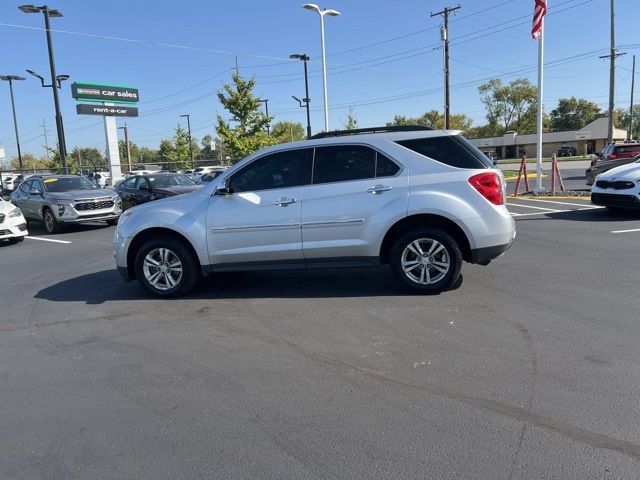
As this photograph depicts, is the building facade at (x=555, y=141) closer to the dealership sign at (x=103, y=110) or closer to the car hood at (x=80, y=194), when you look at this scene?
the dealership sign at (x=103, y=110)

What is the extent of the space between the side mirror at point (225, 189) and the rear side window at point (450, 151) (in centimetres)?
205

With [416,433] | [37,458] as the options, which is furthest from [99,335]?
[416,433]

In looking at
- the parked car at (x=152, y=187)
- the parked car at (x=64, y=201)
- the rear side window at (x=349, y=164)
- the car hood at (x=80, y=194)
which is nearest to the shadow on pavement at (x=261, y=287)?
the rear side window at (x=349, y=164)

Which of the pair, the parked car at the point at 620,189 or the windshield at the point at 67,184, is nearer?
the parked car at the point at 620,189

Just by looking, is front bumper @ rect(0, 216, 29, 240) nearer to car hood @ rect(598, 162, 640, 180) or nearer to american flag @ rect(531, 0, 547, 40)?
car hood @ rect(598, 162, 640, 180)

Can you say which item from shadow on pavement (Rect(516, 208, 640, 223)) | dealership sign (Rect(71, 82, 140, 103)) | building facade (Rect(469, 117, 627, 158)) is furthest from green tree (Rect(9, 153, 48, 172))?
shadow on pavement (Rect(516, 208, 640, 223))

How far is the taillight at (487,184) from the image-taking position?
18.6 feet

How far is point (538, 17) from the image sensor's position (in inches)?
631

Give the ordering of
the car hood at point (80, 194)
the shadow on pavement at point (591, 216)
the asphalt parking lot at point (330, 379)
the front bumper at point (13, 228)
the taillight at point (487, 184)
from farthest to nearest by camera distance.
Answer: the car hood at point (80, 194) → the front bumper at point (13, 228) → the shadow on pavement at point (591, 216) → the taillight at point (487, 184) → the asphalt parking lot at point (330, 379)

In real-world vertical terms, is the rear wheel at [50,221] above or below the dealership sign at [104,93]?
below

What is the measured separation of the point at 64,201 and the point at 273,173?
10.3m

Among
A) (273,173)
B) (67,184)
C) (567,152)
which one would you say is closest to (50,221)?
(67,184)

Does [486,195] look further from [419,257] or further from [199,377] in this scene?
[199,377]

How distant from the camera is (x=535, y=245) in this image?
8711 millimetres
